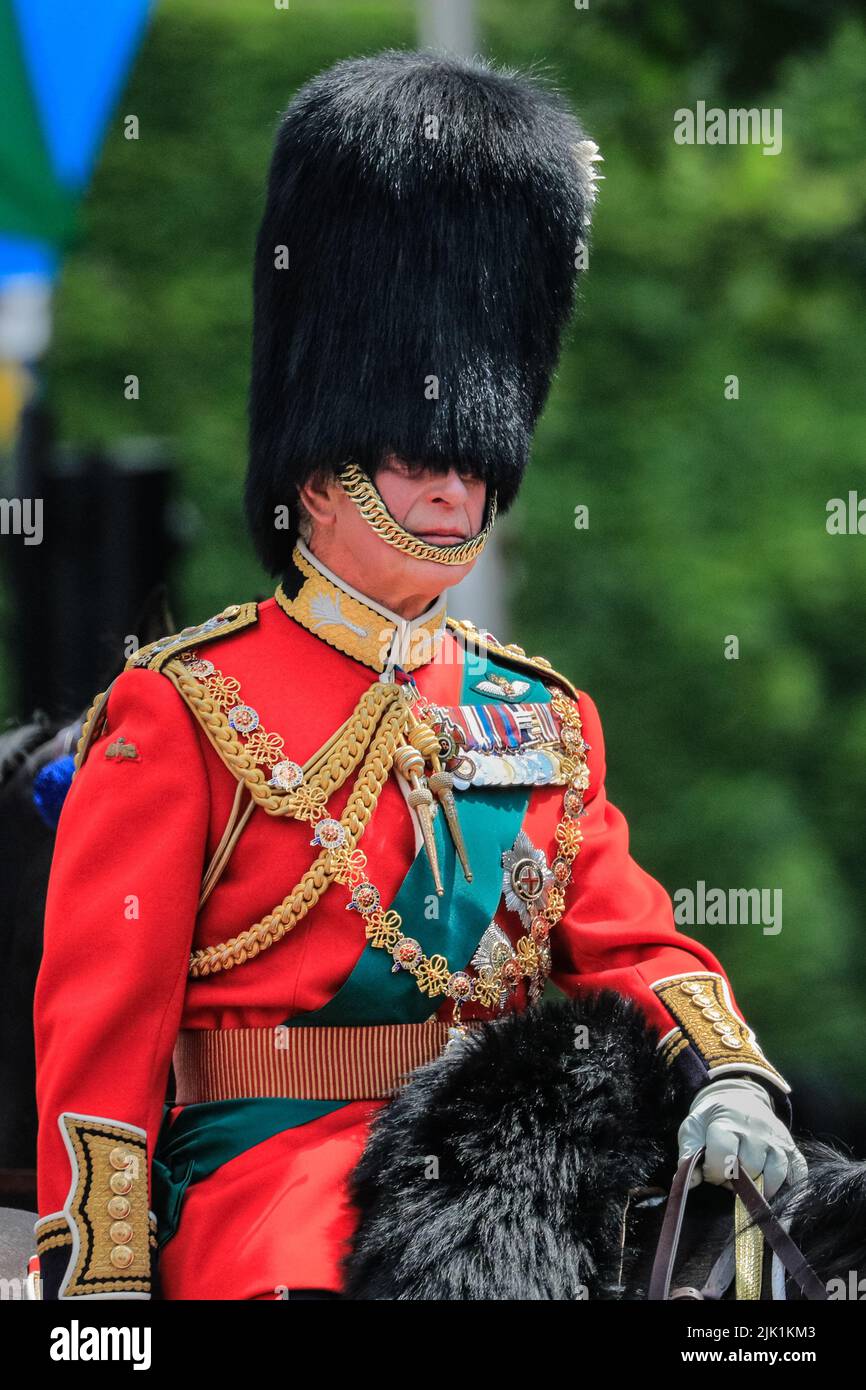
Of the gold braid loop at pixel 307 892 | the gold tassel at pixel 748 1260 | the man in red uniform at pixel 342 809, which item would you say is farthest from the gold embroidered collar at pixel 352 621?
the gold tassel at pixel 748 1260

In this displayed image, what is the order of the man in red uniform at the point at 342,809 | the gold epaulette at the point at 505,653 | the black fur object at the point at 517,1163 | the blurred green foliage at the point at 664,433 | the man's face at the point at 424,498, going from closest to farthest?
the black fur object at the point at 517,1163
the man in red uniform at the point at 342,809
the man's face at the point at 424,498
the gold epaulette at the point at 505,653
the blurred green foliage at the point at 664,433

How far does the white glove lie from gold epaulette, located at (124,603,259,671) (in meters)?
0.85

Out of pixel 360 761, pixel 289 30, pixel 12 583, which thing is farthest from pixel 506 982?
pixel 289 30

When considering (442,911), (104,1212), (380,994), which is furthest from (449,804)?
(104,1212)

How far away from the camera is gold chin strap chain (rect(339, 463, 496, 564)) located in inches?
103

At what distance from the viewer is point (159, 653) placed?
268 centimetres

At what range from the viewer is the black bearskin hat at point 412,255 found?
2.65 meters

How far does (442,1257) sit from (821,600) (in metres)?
6.06

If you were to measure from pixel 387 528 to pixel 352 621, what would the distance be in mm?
161

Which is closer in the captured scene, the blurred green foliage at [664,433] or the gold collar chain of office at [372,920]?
the gold collar chain of office at [372,920]

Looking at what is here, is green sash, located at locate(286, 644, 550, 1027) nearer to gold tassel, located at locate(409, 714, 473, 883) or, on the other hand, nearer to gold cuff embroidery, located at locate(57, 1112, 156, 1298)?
gold tassel, located at locate(409, 714, 473, 883)

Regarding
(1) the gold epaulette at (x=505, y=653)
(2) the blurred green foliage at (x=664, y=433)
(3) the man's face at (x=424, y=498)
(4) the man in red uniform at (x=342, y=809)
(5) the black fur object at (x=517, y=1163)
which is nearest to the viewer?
(5) the black fur object at (x=517, y=1163)

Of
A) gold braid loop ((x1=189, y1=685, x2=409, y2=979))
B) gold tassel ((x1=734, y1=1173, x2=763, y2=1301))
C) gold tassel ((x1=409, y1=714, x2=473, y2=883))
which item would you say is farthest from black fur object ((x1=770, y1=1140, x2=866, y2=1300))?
gold braid loop ((x1=189, y1=685, x2=409, y2=979))

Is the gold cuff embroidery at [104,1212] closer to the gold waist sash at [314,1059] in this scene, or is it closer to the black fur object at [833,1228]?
the gold waist sash at [314,1059]
